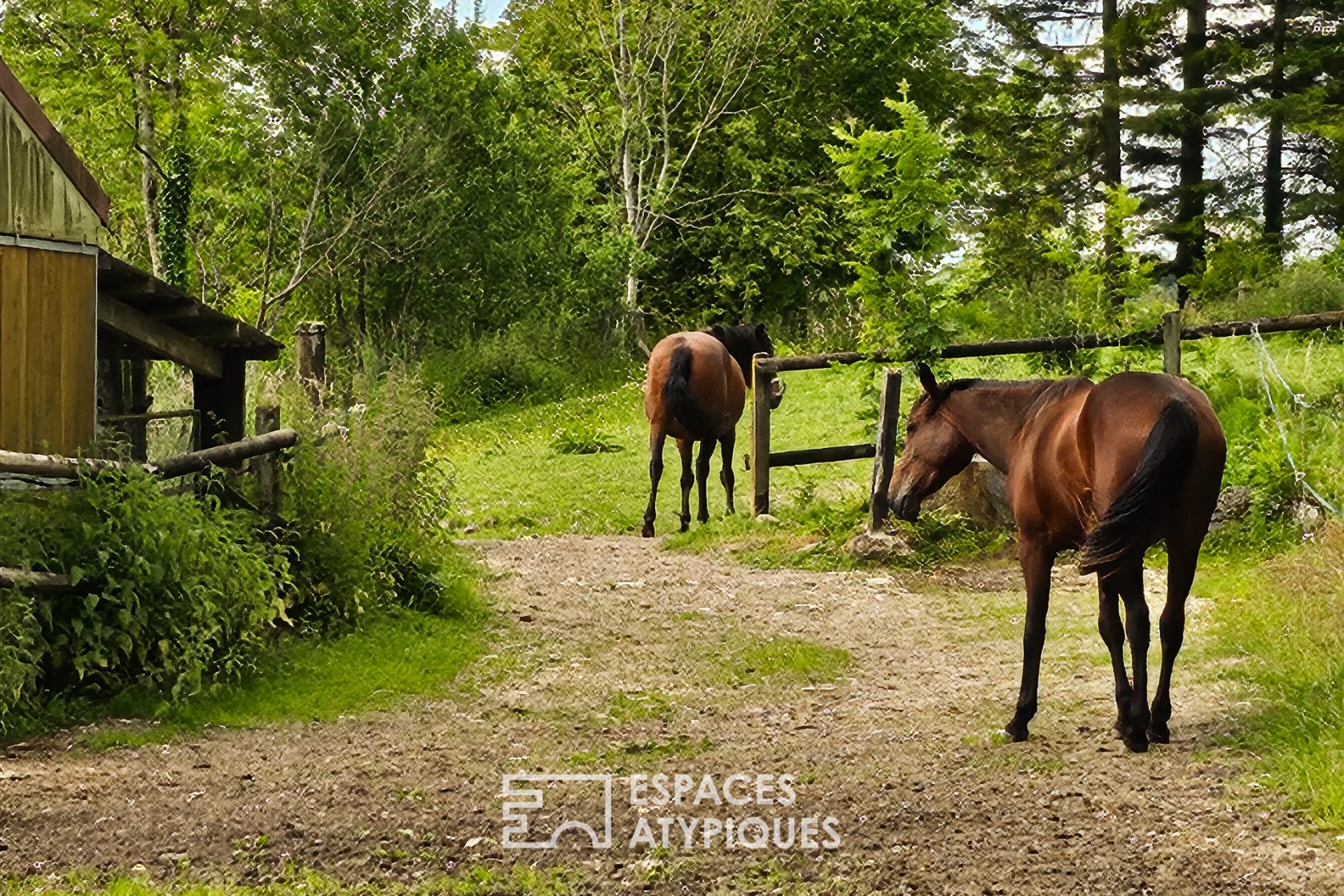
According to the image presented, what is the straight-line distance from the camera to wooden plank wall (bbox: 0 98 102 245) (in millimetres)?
9727

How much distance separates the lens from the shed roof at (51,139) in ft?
31.8

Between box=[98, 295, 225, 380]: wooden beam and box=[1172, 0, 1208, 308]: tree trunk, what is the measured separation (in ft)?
60.8

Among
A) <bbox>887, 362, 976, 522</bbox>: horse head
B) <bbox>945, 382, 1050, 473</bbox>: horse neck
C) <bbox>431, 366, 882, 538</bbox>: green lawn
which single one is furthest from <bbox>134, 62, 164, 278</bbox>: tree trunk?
<bbox>945, 382, 1050, 473</bbox>: horse neck

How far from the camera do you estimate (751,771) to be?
21.8 feet

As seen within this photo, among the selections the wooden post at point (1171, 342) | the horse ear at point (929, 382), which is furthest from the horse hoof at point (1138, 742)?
the wooden post at point (1171, 342)

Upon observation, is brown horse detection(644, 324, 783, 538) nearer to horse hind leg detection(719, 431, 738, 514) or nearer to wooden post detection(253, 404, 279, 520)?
Result: horse hind leg detection(719, 431, 738, 514)

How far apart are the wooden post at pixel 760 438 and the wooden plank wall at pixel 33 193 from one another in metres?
6.41

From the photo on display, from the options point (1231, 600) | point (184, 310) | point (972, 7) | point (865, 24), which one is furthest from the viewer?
point (865, 24)

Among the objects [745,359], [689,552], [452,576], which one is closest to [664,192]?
[745,359]

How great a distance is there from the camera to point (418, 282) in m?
27.1

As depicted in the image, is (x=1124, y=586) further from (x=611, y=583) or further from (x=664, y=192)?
(x=664, y=192)

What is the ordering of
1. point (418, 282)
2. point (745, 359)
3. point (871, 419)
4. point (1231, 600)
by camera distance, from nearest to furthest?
point (1231, 600), point (871, 419), point (745, 359), point (418, 282)

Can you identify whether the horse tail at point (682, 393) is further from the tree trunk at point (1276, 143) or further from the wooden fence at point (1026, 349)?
the tree trunk at point (1276, 143)

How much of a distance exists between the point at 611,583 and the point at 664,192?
888 inches
